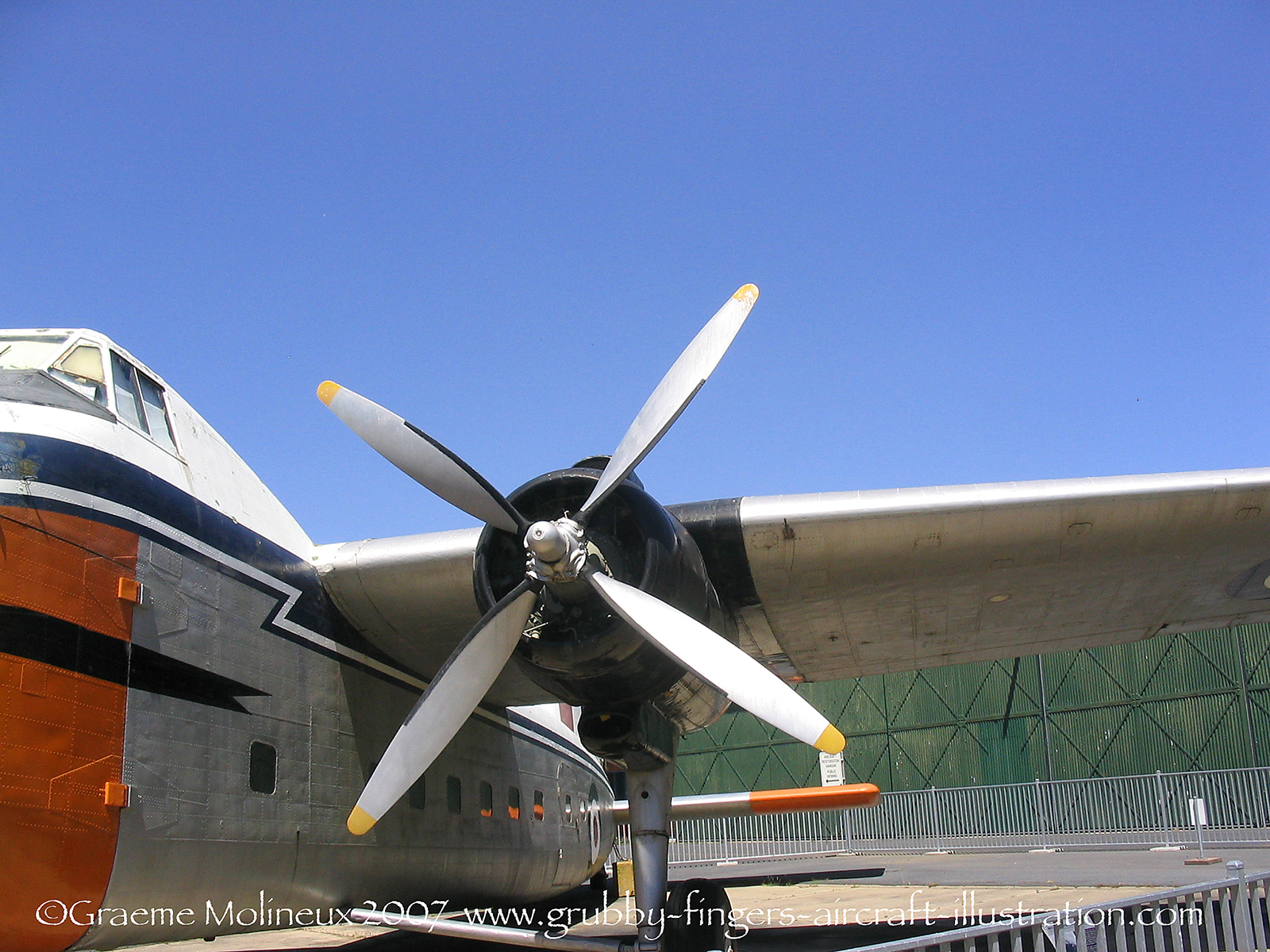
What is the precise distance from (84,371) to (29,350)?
0.46 m

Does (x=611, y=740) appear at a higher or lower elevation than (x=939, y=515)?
lower

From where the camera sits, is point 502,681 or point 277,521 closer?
point 277,521

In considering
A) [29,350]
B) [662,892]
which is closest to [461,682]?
[662,892]

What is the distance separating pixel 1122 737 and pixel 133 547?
27604 mm

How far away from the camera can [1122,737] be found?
27953 millimetres

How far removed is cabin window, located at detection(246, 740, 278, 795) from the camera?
7805 millimetres

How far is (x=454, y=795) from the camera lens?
10.6 m

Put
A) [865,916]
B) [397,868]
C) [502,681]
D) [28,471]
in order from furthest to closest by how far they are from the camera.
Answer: [865,916] < [502,681] < [397,868] < [28,471]

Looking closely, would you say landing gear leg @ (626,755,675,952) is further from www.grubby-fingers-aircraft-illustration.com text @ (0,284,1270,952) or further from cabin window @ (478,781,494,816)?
cabin window @ (478,781,494,816)

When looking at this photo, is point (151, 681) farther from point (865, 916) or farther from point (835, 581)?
point (865, 916)

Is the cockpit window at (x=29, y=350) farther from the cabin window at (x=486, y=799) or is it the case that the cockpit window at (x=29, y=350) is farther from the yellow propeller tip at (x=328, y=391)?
the cabin window at (x=486, y=799)

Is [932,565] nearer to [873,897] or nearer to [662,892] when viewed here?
[662,892]

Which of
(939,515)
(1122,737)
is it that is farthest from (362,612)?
(1122,737)

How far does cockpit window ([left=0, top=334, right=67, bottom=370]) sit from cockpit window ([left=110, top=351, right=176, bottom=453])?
0.39m
